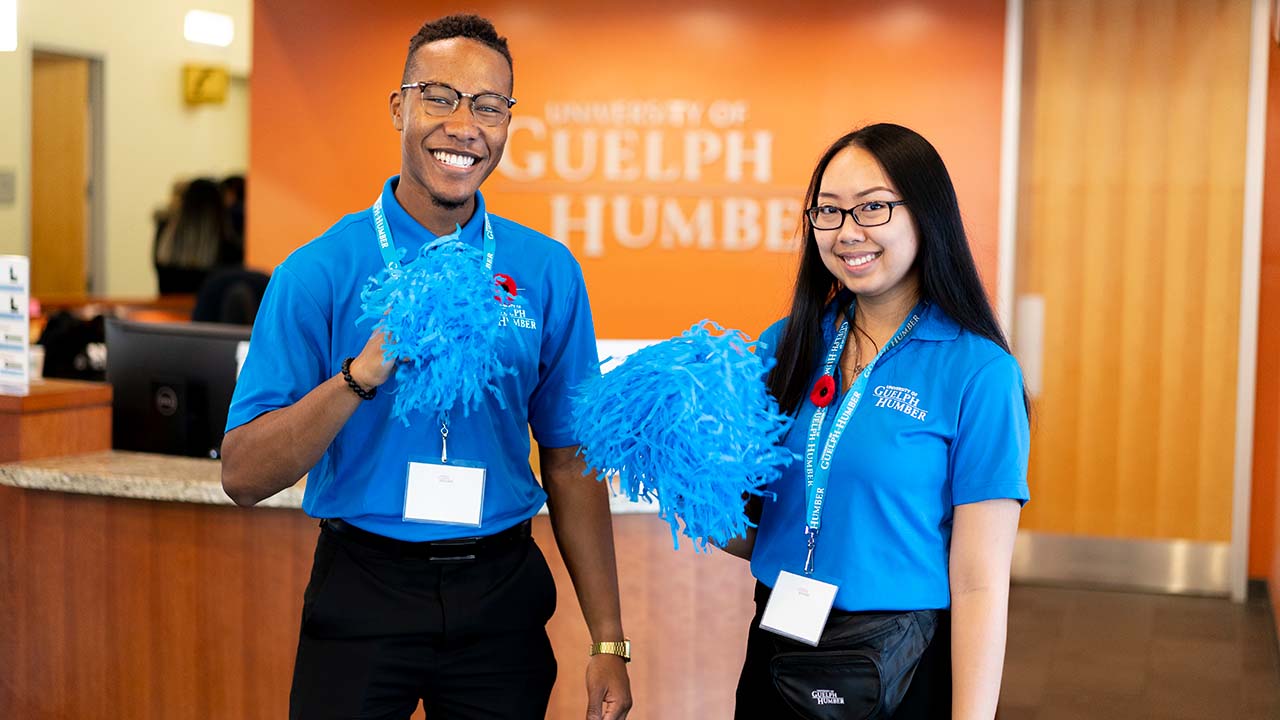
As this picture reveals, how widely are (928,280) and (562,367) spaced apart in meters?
0.54

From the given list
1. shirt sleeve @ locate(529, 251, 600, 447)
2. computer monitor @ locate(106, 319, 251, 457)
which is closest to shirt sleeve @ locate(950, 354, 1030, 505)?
shirt sleeve @ locate(529, 251, 600, 447)

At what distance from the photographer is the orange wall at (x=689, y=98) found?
5.60 meters

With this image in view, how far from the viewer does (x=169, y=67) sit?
9.61 metres

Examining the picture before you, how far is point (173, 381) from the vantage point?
3248 mm

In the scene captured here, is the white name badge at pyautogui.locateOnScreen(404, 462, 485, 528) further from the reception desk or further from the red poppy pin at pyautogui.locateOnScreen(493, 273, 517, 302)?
the reception desk

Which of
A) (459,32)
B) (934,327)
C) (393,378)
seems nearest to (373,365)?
(393,378)

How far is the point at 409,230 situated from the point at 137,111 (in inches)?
338

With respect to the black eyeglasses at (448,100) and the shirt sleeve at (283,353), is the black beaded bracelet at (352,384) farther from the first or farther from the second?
the black eyeglasses at (448,100)

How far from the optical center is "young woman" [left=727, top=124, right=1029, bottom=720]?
5.10ft

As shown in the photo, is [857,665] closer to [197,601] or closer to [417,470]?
[417,470]

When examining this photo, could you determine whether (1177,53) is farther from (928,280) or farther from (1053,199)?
(928,280)

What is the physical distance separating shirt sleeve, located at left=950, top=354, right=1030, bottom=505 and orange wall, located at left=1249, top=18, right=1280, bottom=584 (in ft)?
14.2

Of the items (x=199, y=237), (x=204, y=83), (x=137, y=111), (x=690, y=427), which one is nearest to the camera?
(x=690, y=427)

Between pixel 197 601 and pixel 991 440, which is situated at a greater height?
pixel 991 440
